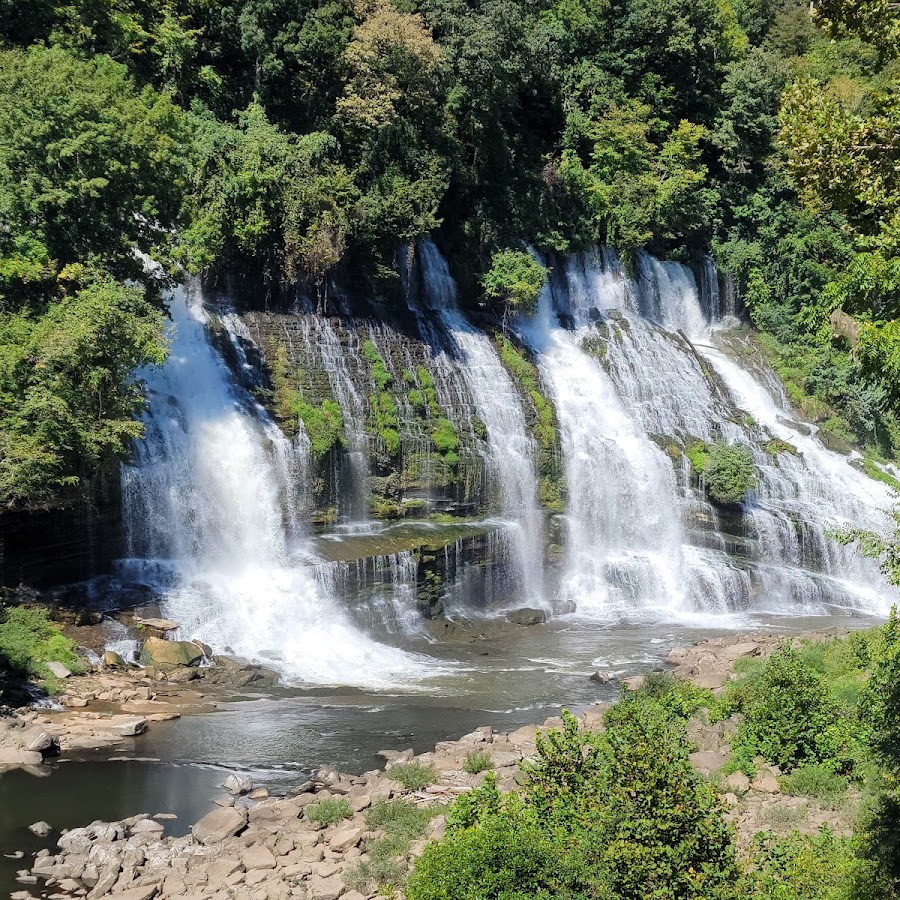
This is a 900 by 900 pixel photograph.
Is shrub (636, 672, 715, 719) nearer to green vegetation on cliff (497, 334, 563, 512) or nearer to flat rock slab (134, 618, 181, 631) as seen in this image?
flat rock slab (134, 618, 181, 631)

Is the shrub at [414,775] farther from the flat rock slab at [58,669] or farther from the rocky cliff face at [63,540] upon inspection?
the rocky cliff face at [63,540]

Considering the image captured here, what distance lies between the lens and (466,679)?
19.9m

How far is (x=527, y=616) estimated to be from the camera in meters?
24.9

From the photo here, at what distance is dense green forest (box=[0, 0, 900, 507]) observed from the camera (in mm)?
18094

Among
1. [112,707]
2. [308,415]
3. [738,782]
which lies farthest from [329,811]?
[308,415]

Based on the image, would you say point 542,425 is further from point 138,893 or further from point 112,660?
point 138,893

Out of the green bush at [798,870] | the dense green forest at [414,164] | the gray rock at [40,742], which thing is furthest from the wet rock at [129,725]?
the green bush at [798,870]

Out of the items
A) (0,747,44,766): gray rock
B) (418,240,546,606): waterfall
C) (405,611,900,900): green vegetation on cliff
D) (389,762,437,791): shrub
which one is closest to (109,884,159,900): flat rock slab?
(389,762,437,791): shrub

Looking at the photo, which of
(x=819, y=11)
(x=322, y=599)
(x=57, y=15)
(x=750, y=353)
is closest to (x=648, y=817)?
(x=819, y=11)

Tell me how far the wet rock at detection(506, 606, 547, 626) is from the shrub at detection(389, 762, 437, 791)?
37.2 feet

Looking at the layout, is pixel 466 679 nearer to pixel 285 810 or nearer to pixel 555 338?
pixel 285 810

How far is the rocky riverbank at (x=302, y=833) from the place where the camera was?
10.7 meters

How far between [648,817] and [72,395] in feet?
49.0

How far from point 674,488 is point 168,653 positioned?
16600mm
